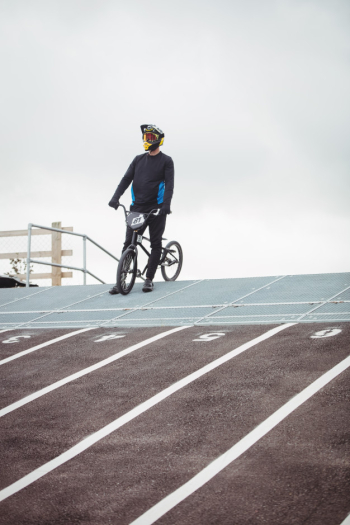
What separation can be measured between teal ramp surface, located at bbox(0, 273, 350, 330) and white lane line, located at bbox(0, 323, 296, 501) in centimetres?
162

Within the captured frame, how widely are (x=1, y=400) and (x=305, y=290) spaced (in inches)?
190

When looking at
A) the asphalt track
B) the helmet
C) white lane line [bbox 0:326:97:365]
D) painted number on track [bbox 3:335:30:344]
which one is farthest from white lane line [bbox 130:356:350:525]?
the helmet

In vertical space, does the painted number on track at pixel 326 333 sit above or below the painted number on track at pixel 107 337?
above

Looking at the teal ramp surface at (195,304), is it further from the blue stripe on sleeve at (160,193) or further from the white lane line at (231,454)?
the white lane line at (231,454)

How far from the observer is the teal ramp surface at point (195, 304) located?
7211 mm

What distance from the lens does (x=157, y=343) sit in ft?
20.2

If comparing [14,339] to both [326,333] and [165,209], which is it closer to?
[165,209]

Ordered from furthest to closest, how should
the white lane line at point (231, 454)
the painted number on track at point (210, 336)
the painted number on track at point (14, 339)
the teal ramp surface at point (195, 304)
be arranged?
the teal ramp surface at point (195, 304) → the painted number on track at point (14, 339) → the painted number on track at point (210, 336) → the white lane line at point (231, 454)

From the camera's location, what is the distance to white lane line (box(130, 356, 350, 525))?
2.88m

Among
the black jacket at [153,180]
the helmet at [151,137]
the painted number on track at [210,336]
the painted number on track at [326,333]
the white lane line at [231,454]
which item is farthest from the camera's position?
the black jacket at [153,180]

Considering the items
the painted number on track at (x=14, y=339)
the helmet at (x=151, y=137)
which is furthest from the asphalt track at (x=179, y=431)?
the helmet at (x=151, y=137)

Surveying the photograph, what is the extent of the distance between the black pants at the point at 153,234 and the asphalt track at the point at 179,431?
3.25 meters

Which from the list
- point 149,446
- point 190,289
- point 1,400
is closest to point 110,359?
point 1,400

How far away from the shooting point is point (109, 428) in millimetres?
3996
